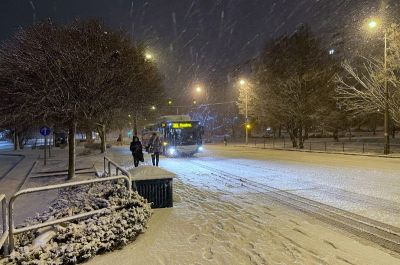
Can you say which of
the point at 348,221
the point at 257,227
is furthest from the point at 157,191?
the point at 348,221

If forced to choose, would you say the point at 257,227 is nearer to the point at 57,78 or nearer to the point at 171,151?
the point at 57,78

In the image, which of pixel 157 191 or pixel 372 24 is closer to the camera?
pixel 157 191

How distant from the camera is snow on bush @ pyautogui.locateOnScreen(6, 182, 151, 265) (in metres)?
6.38

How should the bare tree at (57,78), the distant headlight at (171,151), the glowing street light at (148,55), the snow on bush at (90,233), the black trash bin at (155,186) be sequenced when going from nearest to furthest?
the snow on bush at (90,233), the black trash bin at (155,186), the bare tree at (57,78), the glowing street light at (148,55), the distant headlight at (171,151)

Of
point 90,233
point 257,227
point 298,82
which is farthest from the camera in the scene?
point 298,82

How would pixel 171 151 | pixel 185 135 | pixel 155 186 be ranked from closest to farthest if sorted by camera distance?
pixel 155 186 < pixel 185 135 < pixel 171 151

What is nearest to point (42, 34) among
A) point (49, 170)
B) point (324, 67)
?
point (49, 170)

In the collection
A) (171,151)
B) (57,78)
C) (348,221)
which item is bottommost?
(348,221)

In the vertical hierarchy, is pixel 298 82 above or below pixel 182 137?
above

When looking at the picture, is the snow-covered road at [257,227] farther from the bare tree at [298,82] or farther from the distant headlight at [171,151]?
the bare tree at [298,82]

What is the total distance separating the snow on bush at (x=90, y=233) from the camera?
20.9 ft

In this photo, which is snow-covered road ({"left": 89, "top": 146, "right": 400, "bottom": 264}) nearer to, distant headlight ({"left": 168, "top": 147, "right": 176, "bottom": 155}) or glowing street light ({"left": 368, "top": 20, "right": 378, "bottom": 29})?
glowing street light ({"left": 368, "top": 20, "right": 378, "bottom": 29})

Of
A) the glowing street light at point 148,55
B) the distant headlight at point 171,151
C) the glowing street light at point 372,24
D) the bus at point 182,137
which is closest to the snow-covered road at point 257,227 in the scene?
the glowing street light at point 372,24

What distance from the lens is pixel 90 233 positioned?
709 cm
